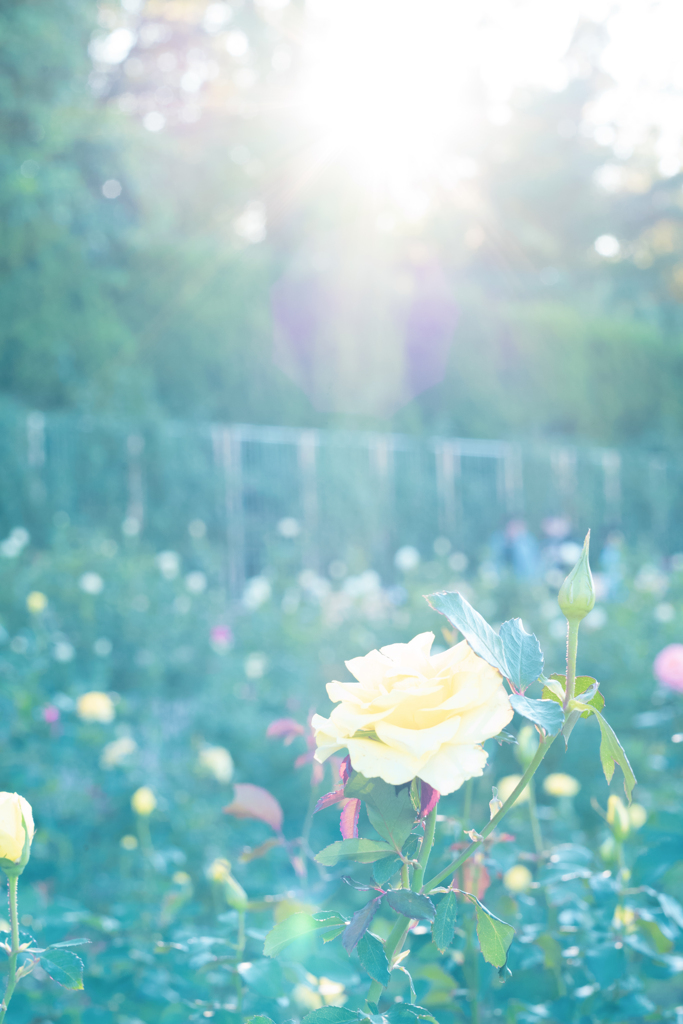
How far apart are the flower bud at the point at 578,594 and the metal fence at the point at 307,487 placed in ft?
20.5

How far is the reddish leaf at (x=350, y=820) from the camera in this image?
718 mm

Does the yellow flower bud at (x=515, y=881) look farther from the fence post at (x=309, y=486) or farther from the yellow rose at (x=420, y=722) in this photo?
the fence post at (x=309, y=486)

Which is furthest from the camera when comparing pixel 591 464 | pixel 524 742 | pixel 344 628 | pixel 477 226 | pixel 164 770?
pixel 477 226

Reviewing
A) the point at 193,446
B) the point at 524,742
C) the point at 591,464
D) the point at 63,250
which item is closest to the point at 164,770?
the point at 524,742

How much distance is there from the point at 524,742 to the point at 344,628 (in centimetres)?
283

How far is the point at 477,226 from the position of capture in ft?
66.3

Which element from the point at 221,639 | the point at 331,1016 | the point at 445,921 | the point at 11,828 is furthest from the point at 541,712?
the point at 221,639

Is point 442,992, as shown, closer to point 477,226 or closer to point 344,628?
point 344,628

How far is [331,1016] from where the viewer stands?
684 mm

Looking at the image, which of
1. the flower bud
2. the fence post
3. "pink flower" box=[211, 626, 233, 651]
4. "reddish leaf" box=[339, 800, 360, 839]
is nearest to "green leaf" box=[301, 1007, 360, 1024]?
"reddish leaf" box=[339, 800, 360, 839]

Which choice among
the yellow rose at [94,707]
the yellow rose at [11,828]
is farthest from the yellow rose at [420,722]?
the yellow rose at [94,707]

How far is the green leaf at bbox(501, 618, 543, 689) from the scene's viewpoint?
0.65m

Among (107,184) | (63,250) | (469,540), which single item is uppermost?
(107,184)

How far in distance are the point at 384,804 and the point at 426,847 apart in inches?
1.8
